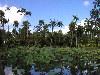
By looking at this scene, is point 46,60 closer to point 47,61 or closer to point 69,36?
point 47,61

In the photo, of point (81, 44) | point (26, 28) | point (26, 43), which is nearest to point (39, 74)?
point (26, 43)

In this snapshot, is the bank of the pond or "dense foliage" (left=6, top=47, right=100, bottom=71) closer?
the bank of the pond

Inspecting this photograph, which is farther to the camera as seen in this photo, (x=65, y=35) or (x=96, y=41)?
(x=65, y=35)

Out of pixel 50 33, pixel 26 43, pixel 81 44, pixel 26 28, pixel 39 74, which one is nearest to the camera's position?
pixel 39 74

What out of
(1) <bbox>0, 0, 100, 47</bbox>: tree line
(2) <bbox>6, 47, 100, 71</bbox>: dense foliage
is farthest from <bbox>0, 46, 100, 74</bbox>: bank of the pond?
(1) <bbox>0, 0, 100, 47</bbox>: tree line

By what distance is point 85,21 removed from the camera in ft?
295

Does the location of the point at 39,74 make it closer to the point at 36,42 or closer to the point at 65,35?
the point at 36,42

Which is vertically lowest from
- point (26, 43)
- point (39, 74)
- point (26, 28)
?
point (39, 74)

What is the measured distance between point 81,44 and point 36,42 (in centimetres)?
1306

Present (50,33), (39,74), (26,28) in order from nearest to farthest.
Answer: (39,74)
(50,33)
(26,28)

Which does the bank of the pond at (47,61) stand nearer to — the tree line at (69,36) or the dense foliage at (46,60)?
the dense foliage at (46,60)

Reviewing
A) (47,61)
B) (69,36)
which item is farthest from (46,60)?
(69,36)

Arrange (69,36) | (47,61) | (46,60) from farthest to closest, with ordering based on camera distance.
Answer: (69,36), (46,60), (47,61)

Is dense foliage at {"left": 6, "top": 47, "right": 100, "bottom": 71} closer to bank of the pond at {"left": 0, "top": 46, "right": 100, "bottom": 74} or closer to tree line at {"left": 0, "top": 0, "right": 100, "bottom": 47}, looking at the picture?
bank of the pond at {"left": 0, "top": 46, "right": 100, "bottom": 74}
